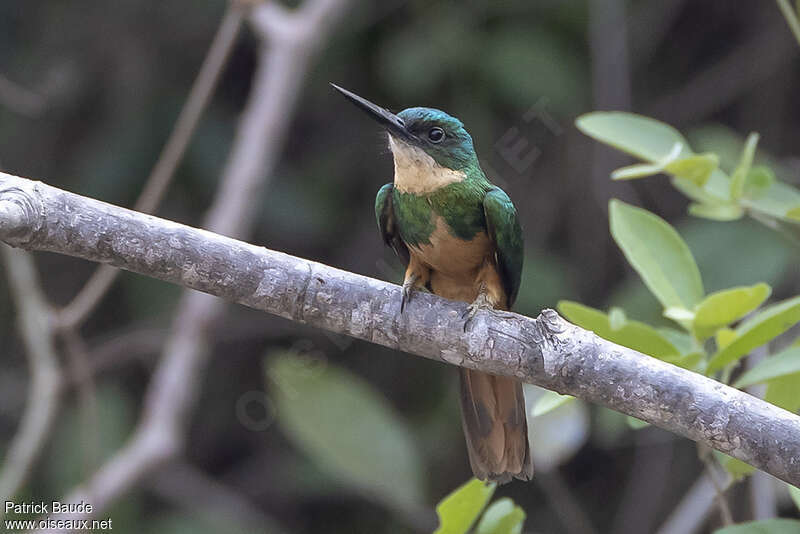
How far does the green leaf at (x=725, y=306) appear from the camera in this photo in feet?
5.06

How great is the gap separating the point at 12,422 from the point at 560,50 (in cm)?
238

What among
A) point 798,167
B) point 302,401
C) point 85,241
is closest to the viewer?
point 85,241

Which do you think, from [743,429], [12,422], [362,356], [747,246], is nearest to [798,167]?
[747,246]

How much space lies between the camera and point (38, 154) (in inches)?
141

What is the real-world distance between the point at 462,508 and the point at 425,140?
2.84 feet

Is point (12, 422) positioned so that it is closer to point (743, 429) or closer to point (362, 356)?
point (362, 356)

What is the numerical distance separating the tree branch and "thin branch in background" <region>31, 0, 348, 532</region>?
4.46ft

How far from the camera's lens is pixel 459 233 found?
2.07 m

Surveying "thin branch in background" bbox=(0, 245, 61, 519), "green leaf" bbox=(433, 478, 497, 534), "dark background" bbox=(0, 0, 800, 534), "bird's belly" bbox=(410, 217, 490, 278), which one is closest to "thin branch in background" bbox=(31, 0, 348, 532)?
"thin branch in background" bbox=(0, 245, 61, 519)

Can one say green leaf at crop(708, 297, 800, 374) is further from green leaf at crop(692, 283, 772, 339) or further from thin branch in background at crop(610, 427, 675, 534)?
thin branch in background at crop(610, 427, 675, 534)

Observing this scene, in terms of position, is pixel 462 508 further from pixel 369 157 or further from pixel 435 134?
pixel 369 157

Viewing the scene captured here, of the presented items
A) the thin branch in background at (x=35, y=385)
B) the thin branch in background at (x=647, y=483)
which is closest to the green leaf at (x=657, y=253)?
the thin branch in background at (x=35, y=385)

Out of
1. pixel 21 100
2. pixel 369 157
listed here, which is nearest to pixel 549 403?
pixel 369 157

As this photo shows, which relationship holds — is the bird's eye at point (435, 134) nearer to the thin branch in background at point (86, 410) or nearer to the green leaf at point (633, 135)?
the green leaf at point (633, 135)
